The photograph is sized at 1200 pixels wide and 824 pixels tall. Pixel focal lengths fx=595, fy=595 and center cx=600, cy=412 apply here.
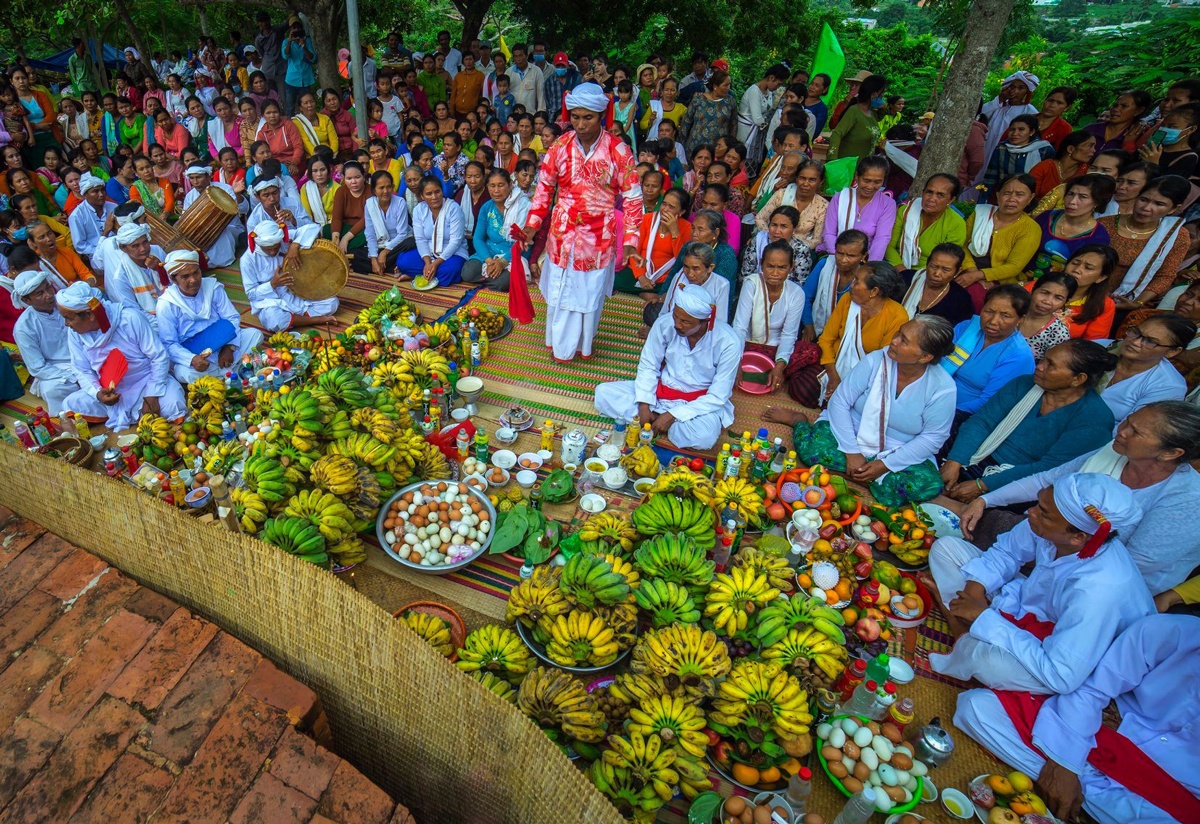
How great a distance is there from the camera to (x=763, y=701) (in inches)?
98.6

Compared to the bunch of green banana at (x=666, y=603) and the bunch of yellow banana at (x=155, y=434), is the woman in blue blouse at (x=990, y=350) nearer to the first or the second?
the bunch of green banana at (x=666, y=603)

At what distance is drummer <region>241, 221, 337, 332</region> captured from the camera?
5863 millimetres

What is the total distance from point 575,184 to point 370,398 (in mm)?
2450

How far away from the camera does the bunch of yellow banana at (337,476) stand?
336 centimetres

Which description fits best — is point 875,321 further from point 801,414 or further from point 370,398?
point 370,398

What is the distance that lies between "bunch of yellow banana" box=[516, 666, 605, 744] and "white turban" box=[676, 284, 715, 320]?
2617mm

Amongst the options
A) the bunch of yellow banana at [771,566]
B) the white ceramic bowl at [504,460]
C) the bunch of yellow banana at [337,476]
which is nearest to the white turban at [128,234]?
the bunch of yellow banana at [337,476]

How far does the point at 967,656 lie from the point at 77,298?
6.15m

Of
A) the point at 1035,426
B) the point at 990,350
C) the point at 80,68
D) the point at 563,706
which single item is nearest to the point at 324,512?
the point at 563,706

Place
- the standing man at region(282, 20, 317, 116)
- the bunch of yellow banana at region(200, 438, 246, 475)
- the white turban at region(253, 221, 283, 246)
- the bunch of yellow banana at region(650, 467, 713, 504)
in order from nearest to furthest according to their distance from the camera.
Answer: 1. the bunch of yellow banana at region(650, 467, 713, 504)
2. the bunch of yellow banana at region(200, 438, 246, 475)
3. the white turban at region(253, 221, 283, 246)
4. the standing man at region(282, 20, 317, 116)

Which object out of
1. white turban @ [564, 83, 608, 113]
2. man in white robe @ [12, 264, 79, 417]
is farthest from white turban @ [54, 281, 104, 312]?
white turban @ [564, 83, 608, 113]

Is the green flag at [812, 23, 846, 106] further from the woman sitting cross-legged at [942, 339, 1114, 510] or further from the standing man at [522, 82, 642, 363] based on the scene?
the woman sitting cross-legged at [942, 339, 1114, 510]

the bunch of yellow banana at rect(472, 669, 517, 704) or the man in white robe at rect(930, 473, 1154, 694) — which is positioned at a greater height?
the man in white robe at rect(930, 473, 1154, 694)

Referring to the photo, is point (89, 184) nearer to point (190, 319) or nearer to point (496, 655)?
point (190, 319)
